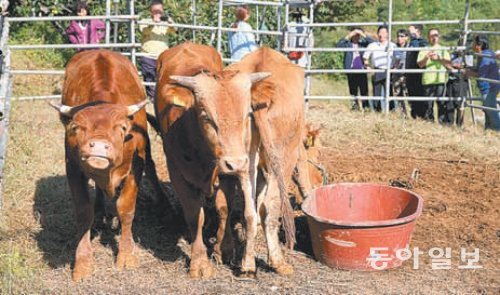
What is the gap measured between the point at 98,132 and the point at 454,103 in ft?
26.9

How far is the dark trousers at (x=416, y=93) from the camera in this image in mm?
12609

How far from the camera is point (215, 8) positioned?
15.7 metres

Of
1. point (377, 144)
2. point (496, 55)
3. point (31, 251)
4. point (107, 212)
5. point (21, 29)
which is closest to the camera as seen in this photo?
point (31, 251)

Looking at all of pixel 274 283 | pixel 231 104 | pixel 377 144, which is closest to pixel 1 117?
pixel 231 104

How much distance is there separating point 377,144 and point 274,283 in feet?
16.1

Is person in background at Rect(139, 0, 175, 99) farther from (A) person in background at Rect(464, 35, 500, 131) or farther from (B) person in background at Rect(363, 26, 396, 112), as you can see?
(A) person in background at Rect(464, 35, 500, 131)

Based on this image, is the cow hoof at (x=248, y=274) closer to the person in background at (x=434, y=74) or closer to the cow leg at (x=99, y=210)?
the cow leg at (x=99, y=210)

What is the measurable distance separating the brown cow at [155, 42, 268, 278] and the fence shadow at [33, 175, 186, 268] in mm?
598

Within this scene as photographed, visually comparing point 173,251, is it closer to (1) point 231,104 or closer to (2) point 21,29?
(1) point 231,104

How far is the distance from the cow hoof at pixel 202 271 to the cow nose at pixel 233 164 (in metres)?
1.07

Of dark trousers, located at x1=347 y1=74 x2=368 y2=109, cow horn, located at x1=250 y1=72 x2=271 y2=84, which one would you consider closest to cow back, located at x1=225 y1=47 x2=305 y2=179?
cow horn, located at x1=250 y1=72 x2=271 y2=84

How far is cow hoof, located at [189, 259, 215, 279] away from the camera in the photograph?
5840 millimetres

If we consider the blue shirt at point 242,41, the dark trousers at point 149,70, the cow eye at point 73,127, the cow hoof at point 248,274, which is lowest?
the cow hoof at point 248,274

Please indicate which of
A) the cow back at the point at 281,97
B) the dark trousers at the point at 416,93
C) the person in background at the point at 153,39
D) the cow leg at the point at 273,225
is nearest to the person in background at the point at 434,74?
the dark trousers at the point at 416,93
